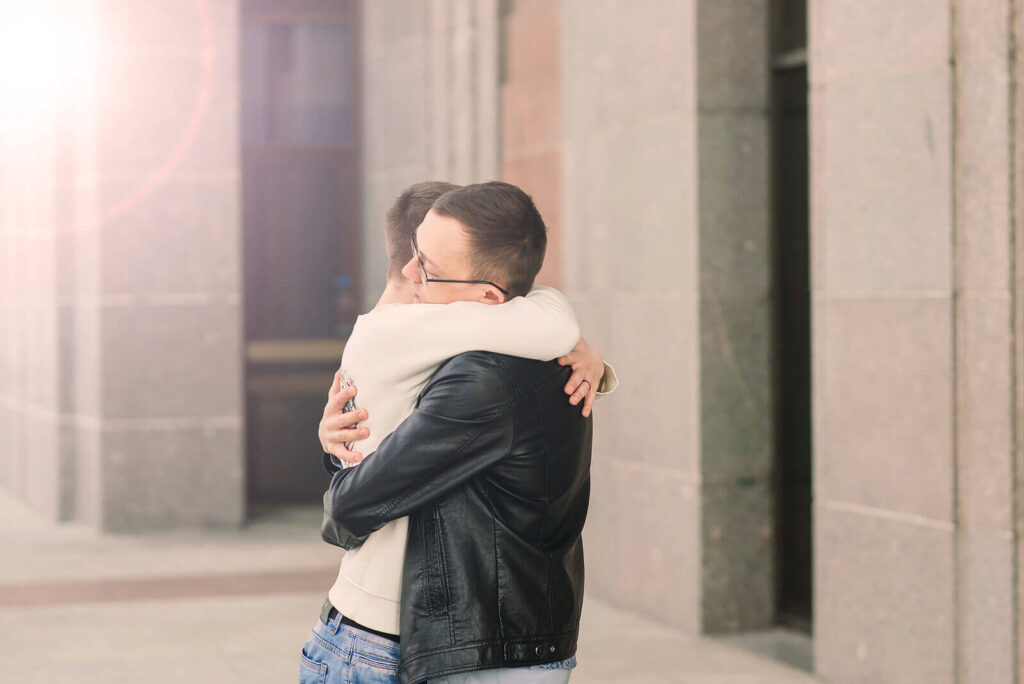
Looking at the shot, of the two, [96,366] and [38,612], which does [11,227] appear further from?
[38,612]

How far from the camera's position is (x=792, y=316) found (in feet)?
23.6

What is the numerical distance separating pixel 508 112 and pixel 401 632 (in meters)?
7.38

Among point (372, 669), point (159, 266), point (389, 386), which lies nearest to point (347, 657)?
point (372, 669)

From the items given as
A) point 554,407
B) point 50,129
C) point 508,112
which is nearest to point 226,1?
point 50,129

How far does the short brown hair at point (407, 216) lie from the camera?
9.04ft

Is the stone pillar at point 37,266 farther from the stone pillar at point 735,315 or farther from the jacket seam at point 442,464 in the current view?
the jacket seam at point 442,464

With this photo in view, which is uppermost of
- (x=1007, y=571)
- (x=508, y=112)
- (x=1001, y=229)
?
(x=508, y=112)

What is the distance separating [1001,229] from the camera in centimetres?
516

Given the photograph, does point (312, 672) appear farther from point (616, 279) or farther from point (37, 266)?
point (37, 266)

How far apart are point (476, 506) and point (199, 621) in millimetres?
5577

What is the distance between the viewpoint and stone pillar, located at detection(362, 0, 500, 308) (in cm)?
988

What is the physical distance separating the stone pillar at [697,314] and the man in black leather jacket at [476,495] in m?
4.58

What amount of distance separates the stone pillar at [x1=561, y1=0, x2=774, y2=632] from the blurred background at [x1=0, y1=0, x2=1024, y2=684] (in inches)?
0.7

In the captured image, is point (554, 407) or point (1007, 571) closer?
point (554, 407)
